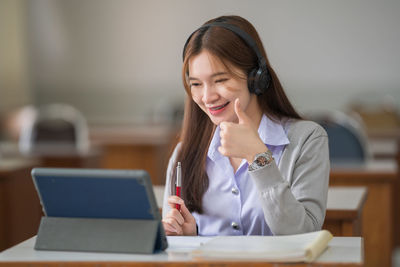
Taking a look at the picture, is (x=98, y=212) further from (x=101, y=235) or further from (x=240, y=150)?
(x=240, y=150)

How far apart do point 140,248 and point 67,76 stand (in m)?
7.33

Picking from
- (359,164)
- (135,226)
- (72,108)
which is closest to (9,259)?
(135,226)

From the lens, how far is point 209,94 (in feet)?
5.05

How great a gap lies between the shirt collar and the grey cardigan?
2 cm

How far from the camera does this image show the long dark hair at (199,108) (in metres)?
1.57

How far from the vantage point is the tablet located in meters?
1.20

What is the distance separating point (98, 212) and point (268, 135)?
21.2 inches

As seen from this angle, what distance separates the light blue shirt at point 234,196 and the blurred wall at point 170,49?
6.01m

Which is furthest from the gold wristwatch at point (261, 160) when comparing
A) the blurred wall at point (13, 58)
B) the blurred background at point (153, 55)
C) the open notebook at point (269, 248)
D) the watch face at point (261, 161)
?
the blurred wall at point (13, 58)

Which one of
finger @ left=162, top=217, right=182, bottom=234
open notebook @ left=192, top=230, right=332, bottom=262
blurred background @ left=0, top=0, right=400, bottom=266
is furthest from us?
blurred background @ left=0, top=0, right=400, bottom=266

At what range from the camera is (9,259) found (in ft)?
4.04

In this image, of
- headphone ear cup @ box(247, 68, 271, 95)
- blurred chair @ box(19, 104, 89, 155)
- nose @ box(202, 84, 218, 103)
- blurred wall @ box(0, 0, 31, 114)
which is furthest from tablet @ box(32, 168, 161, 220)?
blurred wall @ box(0, 0, 31, 114)

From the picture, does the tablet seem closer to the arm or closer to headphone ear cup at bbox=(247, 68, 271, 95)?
the arm

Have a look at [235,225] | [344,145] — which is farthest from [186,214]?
[344,145]
